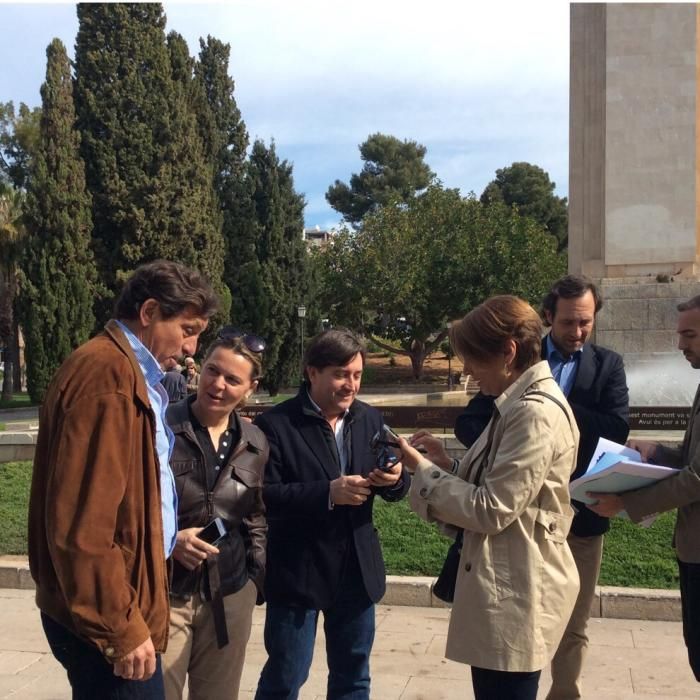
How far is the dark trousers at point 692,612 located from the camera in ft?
9.17

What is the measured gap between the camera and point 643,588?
5.45 m

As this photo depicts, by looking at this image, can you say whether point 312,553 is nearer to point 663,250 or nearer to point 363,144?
point 663,250

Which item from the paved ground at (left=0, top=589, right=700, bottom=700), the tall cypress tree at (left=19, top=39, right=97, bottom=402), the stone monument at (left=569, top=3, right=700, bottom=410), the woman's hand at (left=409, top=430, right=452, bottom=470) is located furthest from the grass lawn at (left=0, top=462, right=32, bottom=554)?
the tall cypress tree at (left=19, top=39, right=97, bottom=402)

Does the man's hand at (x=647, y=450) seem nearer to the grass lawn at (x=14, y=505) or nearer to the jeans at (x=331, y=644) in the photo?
the jeans at (x=331, y=644)

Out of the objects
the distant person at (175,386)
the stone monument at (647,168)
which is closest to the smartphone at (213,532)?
the distant person at (175,386)

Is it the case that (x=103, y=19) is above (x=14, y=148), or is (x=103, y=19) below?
above

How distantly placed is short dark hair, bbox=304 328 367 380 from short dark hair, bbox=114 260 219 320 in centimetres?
87

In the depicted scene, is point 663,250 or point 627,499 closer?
point 627,499

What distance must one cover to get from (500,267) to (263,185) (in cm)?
1139

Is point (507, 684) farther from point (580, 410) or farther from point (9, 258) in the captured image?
point (9, 258)

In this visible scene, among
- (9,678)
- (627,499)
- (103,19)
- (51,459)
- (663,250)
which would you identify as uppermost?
(103,19)

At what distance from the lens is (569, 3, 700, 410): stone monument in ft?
36.1

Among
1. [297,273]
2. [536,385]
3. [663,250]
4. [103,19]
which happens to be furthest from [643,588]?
[297,273]

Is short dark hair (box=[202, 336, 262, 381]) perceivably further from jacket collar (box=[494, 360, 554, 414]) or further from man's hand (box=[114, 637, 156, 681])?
man's hand (box=[114, 637, 156, 681])
